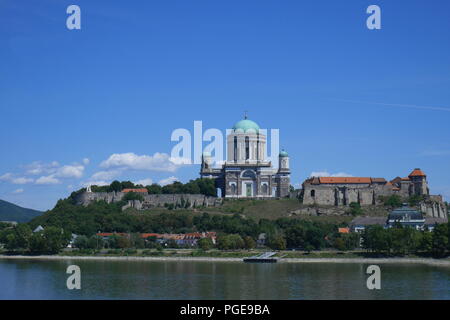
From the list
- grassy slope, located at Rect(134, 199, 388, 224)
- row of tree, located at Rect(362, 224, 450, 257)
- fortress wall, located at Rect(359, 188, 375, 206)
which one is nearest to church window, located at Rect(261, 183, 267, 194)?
grassy slope, located at Rect(134, 199, 388, 224)

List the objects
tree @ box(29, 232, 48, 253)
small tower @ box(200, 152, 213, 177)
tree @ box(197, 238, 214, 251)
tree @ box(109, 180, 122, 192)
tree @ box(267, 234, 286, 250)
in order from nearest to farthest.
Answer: tree @ box(267, 234, 286, 250), tree @ box(197, 238, 214, 251), tree @ box(29, 232, 48, 253), tree @ box(109, 180, 122, 192), small tower @ box(200, 152, 213, 177)

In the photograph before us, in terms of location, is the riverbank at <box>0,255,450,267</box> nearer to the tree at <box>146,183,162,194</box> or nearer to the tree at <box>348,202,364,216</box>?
the tree at <box>348,202,364,216</box>

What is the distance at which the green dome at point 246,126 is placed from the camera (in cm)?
8000

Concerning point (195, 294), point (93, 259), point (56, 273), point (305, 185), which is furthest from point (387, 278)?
point (305, 185)

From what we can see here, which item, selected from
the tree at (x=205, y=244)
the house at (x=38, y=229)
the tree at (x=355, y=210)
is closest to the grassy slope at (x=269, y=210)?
the tree at (x=355, y=210)

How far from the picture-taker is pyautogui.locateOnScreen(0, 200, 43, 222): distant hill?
164375mm

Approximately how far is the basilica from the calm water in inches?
983

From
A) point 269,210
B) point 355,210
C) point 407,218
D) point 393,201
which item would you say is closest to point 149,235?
point 269,210

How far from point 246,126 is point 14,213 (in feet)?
359

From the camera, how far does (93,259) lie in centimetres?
5812

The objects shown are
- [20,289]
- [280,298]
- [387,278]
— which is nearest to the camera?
[280,298]

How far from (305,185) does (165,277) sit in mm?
35115

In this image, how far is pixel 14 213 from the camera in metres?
175
